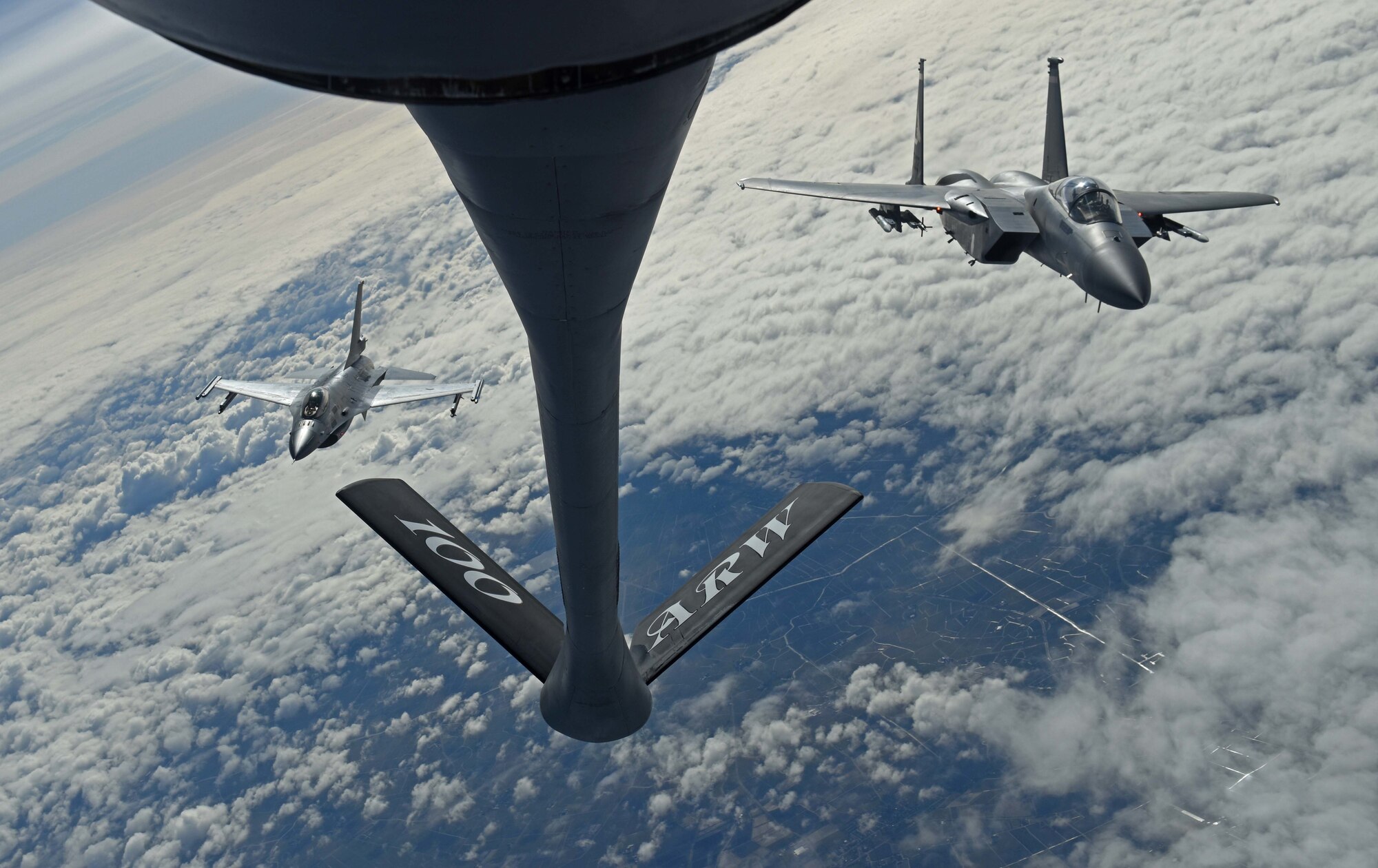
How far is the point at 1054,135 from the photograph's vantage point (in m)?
28.5

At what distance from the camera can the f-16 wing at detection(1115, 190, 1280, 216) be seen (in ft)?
81.6

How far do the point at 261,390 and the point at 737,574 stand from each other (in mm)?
29525

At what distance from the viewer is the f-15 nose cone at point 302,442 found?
97.5ft

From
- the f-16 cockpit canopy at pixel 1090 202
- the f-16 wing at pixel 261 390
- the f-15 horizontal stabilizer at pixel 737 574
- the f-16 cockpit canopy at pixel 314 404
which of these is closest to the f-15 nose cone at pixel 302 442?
the f-16 cockpit canopy at pixel 314 404

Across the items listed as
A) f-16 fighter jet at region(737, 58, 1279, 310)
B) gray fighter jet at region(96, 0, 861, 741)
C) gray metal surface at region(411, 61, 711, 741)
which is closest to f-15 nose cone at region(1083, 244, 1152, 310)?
f-16 fighter jet at region(737, 58, 1279, 310)

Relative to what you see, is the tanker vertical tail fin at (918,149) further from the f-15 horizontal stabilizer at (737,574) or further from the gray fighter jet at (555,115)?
the gray fighter jet at (555,115)

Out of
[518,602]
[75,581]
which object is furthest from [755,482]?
[518,602]

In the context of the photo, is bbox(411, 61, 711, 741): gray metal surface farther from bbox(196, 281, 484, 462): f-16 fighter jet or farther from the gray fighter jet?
bbox(196, 281, 484, 462): f-16 fighter jet

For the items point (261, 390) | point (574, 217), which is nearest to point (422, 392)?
point (261, 390)

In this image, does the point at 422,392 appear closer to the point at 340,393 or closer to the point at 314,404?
the point at 340,393

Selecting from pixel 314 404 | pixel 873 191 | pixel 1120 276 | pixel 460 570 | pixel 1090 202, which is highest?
pixel 1090 202

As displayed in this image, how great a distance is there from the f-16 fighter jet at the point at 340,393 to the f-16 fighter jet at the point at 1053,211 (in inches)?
616

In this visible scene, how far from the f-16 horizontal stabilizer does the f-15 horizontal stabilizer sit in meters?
1.57

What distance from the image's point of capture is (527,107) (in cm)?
315
